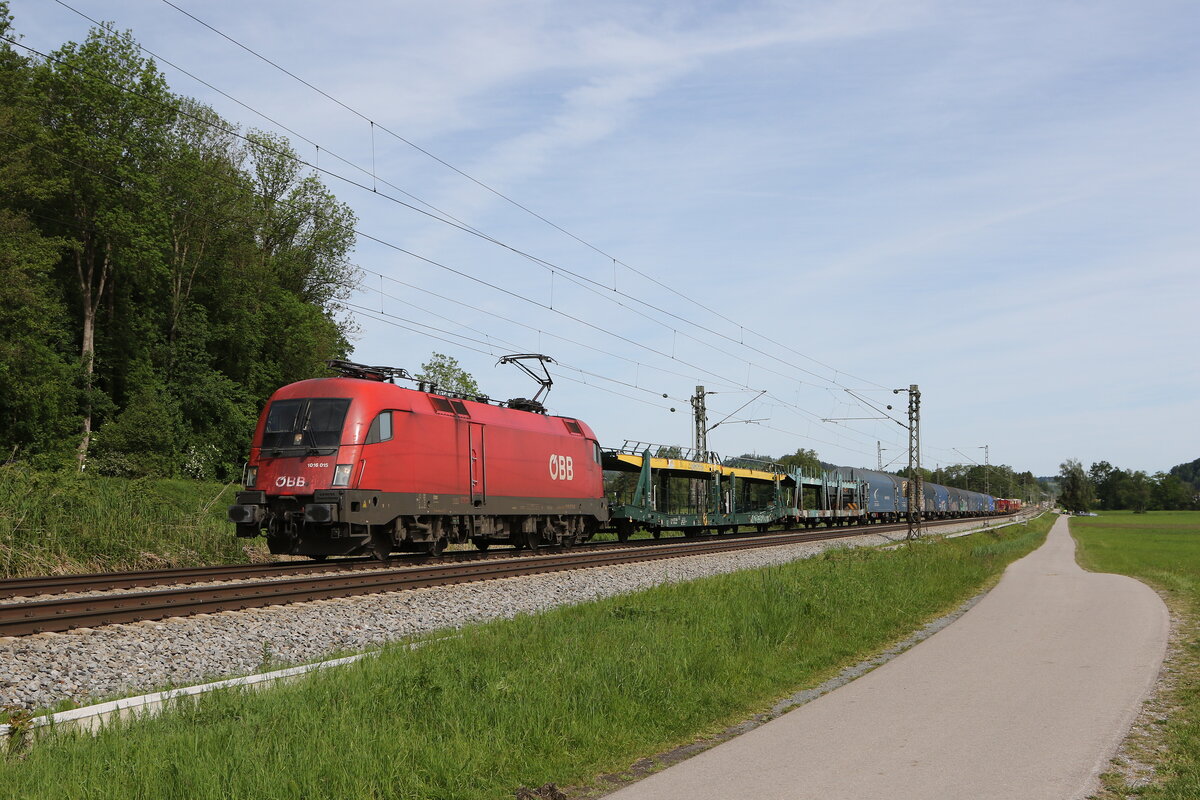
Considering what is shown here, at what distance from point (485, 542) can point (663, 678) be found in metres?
18.6

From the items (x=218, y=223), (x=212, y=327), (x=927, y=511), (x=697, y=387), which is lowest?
(x=927, y=511)

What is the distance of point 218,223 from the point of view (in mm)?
52438

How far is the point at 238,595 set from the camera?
13.5 m

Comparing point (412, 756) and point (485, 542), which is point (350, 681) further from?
point (485, 542)

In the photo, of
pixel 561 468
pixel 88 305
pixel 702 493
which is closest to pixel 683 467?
pixel 702 493

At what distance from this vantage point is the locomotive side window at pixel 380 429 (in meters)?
19.5

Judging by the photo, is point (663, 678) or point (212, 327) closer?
point (663, 678)

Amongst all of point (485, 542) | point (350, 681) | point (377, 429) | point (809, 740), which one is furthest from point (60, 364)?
point (809, 740)

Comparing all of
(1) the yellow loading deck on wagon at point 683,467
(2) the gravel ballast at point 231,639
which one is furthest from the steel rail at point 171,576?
(1) the yellow loading deck on wagon at point 683,467

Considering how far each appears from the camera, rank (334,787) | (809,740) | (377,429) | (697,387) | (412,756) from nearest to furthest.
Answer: (334,787), (412,756), (809,740), (377,429), (697,387)

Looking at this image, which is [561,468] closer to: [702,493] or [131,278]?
[702,493]

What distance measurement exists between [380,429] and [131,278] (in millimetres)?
35848

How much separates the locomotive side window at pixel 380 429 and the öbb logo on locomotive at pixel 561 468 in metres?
7.92

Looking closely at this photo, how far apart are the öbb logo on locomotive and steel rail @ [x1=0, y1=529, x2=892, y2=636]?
5191mm
